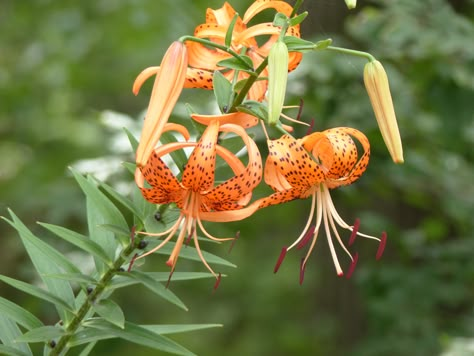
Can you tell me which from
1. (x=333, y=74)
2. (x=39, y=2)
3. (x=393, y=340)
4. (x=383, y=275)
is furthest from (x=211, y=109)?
(x=39, y=2)

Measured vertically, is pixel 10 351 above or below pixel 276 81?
below

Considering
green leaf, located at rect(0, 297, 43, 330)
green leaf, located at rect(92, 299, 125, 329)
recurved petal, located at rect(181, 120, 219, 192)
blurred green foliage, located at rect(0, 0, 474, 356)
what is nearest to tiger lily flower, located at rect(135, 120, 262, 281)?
recurved petal, located at rect(181, 120, 219, 192)

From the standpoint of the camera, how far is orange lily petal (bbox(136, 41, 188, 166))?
1.10 meters

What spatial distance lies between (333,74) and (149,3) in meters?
1.37

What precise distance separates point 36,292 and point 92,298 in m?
0.10

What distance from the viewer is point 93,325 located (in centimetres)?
128

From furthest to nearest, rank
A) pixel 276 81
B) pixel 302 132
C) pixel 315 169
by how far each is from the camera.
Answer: pixel 302 132, pixel 315 169, pixel 276 81

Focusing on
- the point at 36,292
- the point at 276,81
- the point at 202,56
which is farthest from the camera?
the point at 202,56

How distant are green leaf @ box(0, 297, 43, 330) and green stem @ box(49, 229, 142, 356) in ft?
0.17

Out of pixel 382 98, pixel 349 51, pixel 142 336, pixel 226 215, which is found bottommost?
pixel 142 336

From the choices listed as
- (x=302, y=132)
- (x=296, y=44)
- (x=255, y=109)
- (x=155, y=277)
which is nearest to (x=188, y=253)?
(x=155, y=277)

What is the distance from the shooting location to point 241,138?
4.32 feet

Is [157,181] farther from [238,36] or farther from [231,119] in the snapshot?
[238,36]

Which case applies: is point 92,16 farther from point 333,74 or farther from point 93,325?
point 93,325
